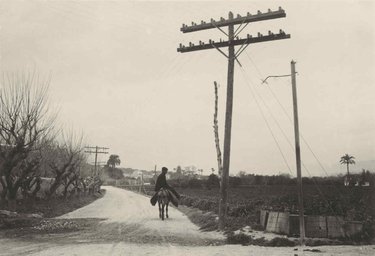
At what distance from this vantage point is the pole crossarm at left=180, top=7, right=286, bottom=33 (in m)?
12.8

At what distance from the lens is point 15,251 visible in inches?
352

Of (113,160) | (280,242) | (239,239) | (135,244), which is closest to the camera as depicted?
(280,242)

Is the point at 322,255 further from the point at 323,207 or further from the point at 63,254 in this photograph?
the point at 63,254

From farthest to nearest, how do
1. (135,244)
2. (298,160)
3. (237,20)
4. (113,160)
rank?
(113,160) < (237,20) < (298,160) < (135,244)

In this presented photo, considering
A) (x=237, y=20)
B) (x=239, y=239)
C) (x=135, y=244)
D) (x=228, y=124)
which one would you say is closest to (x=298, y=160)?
(x=239, y=239)

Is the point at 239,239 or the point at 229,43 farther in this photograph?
the point at 229,43

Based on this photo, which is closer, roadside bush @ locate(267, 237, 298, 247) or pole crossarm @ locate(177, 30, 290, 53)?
roadside bush @ locate(267, 237, 298, 247)

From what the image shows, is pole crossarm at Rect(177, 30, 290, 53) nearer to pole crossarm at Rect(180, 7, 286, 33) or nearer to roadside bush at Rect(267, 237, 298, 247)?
pole crossarm at Rect(180, 7, 286, 33)

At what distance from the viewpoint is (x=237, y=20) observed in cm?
1352

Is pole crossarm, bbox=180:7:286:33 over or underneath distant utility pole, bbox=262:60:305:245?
over

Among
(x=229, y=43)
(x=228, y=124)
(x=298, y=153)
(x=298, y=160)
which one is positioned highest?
(x=229, y=43)

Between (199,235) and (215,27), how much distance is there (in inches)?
283

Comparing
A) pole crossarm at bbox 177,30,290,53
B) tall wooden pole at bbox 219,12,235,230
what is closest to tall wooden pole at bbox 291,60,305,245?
pole crossarm at bbox 177,30,290,53

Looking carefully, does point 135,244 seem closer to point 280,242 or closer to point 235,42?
point 280,242
